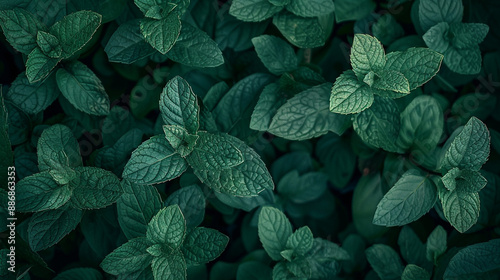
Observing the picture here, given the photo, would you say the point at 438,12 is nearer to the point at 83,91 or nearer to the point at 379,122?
the point at 379,122

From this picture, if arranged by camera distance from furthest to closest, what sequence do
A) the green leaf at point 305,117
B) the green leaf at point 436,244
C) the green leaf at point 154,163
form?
1. the green leaf at point 436,244
2. the green leaf at point 305,117
3. the green leaf at point 154,163

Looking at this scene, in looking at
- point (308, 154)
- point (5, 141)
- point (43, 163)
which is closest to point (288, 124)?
point (308, 154)

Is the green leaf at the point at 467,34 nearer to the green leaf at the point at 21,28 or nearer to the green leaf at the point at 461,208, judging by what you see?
the green leaf at the point at 461,208

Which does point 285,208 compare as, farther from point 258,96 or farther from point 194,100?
point 194,100

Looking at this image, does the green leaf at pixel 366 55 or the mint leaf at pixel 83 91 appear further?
the mint leaf at pixel 83 91

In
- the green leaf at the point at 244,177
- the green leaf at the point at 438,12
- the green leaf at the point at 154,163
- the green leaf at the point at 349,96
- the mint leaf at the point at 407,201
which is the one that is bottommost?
the mint leaf at the point at 407,201

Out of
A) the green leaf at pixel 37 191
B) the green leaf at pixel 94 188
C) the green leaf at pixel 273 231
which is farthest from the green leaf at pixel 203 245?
the green leaf at pixel 37 191

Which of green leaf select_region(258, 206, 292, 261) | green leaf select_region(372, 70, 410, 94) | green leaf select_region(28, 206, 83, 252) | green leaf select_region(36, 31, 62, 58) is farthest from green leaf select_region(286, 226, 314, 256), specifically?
green leaf select_region(36, 31, 62, 58)

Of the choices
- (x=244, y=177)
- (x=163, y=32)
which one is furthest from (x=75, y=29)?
(x=244, y=177)
